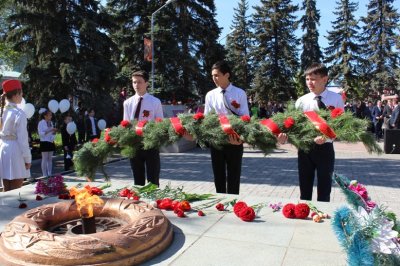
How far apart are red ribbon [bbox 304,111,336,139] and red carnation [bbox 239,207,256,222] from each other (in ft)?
3.00

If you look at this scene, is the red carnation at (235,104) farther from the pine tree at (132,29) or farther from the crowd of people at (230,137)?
the pine tree at (132,29)

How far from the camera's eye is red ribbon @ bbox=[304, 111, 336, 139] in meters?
3.34

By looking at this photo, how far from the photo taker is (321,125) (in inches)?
133

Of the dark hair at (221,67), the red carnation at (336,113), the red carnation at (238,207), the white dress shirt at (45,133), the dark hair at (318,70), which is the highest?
the dark hair at (221,67)

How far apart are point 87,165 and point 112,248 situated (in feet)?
6.93

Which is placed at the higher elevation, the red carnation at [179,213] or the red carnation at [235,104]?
the red carnation at [235,104]

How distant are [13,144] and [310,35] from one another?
4061 centimetres

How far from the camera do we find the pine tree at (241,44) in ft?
137

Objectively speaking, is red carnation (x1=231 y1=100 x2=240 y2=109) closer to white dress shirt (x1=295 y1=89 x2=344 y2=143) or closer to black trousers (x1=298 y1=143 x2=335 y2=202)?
white dress shirt (x1=295 y1=89 x2=344 y2=143)

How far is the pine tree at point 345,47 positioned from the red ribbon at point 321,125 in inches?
1528

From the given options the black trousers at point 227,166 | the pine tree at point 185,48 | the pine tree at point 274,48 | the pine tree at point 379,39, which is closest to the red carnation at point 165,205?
the black trousers at point 227,166

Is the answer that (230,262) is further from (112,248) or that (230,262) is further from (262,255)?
(112,248)

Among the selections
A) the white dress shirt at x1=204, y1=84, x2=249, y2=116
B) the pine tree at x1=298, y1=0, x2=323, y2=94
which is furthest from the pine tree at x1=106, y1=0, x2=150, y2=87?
the pine tree at x1=298, y1=0, x2=323, y2=94

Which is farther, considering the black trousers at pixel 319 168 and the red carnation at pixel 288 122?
the black trousers at pixel 319 168
